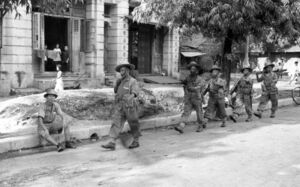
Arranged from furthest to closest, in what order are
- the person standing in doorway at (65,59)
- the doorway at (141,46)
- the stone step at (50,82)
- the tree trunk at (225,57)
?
the doorway at (141,46), the person standing in doorway at (65,59), the stone step at (50,82), the tree trunk at (225,57)

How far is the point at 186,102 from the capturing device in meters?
9.90

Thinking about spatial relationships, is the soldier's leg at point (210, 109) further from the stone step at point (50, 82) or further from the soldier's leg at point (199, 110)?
the stone step at point (50, 82)

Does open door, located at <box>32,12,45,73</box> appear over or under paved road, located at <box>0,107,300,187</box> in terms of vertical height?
over

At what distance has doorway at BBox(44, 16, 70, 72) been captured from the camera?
20781 millimetres

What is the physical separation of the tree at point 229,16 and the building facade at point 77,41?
17.5ft

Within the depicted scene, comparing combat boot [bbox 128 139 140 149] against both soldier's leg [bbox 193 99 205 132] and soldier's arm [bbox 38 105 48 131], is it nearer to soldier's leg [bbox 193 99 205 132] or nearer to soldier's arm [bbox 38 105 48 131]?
soldier's arm [bbox 38 105 48 131]

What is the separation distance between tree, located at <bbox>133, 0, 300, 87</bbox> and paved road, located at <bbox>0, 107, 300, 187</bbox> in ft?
15.5

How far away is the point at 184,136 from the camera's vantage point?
939 cm

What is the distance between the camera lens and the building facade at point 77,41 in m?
18.2

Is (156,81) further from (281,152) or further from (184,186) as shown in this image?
(184,186)

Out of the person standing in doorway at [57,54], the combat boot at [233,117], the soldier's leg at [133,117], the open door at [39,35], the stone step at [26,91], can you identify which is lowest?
the combat boot at [233,117]

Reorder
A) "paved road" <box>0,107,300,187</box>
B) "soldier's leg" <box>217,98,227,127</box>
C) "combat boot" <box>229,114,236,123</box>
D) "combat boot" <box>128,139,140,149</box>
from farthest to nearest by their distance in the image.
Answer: "combat boot" <box>229,114,236,123</box>, "soldier's leg" <box>217,98,227,127</box>, "combat boot" <box>128,139,140,149</box>, "paved road" <box>0,107,300,187</box>

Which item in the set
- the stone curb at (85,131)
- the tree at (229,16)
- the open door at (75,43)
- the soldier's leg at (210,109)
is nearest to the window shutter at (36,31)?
the open door at (75,43)

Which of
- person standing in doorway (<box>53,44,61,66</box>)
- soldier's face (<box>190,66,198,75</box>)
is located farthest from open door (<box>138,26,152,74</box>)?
soldier's face (<box>190,66,198,75</box>)
